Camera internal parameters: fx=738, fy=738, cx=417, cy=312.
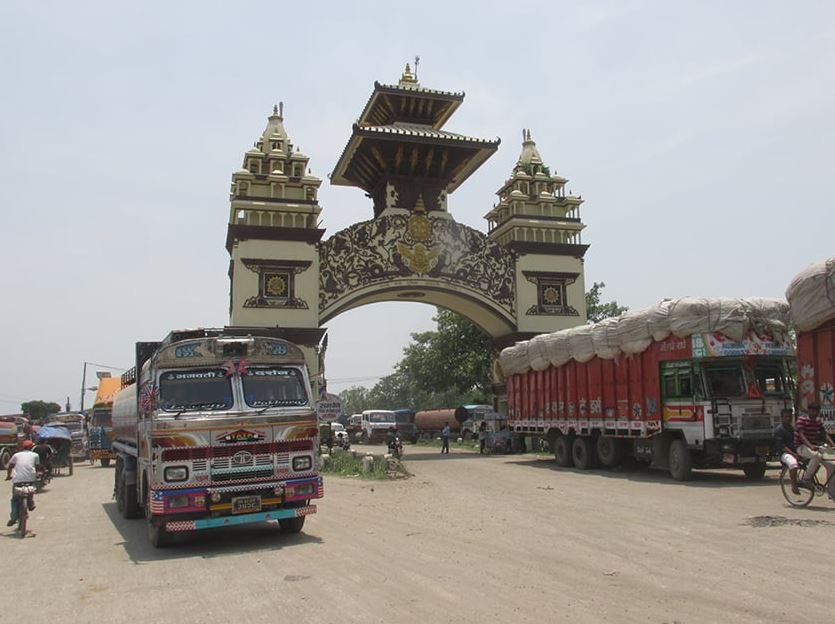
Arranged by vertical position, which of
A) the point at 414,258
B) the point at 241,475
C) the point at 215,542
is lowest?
the point at 215,542

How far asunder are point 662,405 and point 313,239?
16.5m

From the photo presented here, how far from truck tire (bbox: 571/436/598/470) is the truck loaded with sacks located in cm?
3

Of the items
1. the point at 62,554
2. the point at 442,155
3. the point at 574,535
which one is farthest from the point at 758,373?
the point at 442,155

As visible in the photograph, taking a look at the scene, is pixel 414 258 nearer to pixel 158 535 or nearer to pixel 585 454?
pixel 585 454

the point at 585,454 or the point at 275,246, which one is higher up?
the point at 275,246

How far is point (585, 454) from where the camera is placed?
20422 mm

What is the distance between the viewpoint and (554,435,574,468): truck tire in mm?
21734

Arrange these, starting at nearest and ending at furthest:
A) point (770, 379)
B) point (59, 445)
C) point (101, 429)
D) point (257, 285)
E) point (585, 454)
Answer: point (770, 379) → point (585, 454) → point (59, 445) → point (257, 285) → point (101, 429)

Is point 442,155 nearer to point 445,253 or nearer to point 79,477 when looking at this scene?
point 445,253

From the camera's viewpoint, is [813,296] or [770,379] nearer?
[813,296]

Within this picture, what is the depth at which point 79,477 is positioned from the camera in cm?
2416

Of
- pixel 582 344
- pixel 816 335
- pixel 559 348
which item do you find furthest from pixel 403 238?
pixel 816 335

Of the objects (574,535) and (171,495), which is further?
(574,535)

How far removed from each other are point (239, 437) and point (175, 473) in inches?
34.7
